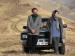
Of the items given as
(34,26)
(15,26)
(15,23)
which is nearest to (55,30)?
(34,26)

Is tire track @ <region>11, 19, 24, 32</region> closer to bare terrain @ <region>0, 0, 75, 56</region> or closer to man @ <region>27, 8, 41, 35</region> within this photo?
bare terrain @ <region>0, 0, 75, 56</region>

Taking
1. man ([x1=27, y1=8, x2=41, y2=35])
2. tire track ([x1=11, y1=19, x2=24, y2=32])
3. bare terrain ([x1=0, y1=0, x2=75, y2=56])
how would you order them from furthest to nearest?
tire track ([x1=11, y1=19, x2=24, y2=32]) → bare terrain ([x1=0, y1=0, x2=75, y2=56]) → man ([x1=27, y1=8, x2=41, y2=35])

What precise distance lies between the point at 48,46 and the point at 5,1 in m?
13.2

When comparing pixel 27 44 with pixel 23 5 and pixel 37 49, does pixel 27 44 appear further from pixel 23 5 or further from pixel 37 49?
pixel 23 5

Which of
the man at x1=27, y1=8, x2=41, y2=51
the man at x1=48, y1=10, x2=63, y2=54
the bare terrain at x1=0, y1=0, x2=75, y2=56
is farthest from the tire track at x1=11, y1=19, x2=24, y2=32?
the man at x1=48, y1=10, x2=63, y2=54

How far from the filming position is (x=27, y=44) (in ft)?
51.0

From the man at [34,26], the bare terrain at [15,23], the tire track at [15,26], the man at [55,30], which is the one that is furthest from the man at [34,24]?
the tire track at [15,26]

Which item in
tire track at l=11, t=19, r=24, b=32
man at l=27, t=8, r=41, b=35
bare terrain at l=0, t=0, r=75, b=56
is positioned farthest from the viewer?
tire track at l=11, t=19, r=24, b=32

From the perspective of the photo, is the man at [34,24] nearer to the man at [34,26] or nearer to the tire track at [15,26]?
the man at [34,26]

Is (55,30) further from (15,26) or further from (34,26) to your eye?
(15,26)

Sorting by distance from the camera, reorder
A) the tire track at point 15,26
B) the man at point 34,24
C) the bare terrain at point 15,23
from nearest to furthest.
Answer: the man at point 34,24, the bare terrain at point 15,23, the tire track at point 15,26

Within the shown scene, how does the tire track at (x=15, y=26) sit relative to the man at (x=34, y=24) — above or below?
below

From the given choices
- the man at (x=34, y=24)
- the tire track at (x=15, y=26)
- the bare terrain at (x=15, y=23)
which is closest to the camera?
the man at (x=34, y=24)

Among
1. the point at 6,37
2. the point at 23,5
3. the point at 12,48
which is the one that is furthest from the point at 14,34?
the point at 23,5
